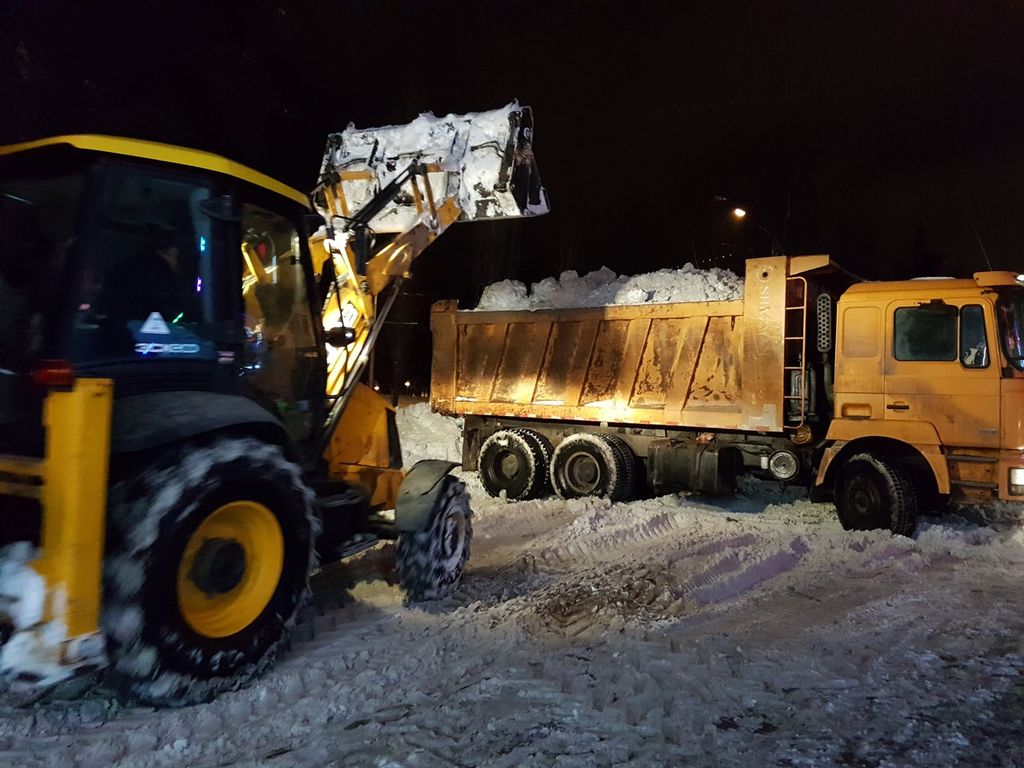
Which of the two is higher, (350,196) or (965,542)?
(350,196)

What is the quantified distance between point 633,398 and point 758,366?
1857 mm

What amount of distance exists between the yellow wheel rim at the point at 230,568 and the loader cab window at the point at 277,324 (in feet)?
3.27

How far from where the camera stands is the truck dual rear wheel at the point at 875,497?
834 cm

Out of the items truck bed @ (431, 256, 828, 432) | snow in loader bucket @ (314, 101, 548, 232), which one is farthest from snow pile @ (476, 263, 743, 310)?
snow in loader bucket @ (314, 101, 548, 232)

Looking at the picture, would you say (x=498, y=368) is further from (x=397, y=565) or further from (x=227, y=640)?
(x=227, y=640)

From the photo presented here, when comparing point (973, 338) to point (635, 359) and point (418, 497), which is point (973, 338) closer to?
point (635, 359)

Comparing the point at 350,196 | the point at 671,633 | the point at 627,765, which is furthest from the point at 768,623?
the point at 350,196

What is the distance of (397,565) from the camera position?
18.6 feet

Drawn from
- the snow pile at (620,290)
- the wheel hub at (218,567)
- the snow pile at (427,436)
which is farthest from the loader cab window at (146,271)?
the snow pile at (427,436)

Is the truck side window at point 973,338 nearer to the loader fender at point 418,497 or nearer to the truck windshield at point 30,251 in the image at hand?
the loader fender at point 418,497

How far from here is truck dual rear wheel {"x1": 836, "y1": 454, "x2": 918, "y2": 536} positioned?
834 centimetres

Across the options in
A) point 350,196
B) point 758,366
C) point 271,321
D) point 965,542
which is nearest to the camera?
point 271,321

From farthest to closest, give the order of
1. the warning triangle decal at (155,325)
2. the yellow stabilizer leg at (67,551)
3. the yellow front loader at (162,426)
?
the warning triangle decal at (155,325) → the yellow front loader at (162,426) → the yellow stabilizer leg at (67,551)

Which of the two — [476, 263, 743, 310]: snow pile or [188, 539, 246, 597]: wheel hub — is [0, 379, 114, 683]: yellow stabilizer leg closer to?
[188, 539, 246, 597]: wheel hub
